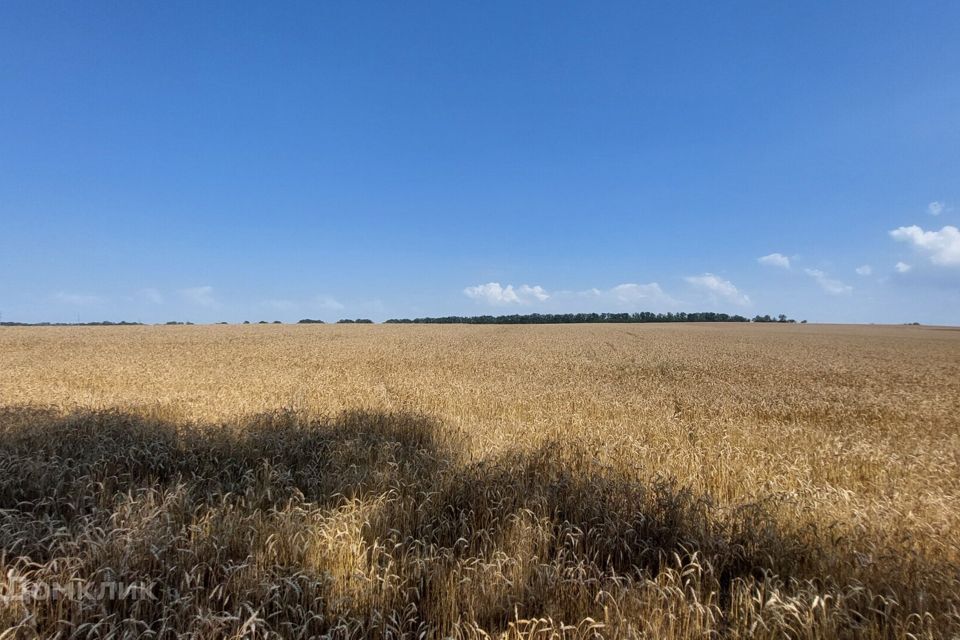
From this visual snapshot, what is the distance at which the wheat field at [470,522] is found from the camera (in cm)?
313

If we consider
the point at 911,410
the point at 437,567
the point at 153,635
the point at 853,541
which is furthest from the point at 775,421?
the point at 153,635

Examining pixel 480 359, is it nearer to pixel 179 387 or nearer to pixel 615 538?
Answer: pixel 179 387

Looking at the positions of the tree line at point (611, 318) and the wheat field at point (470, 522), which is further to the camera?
the tree line at point (611, 318)

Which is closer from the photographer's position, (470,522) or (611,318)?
(470,522)

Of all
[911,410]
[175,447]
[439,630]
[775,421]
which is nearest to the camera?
[439,630]

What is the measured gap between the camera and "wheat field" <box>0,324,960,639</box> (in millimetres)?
3131

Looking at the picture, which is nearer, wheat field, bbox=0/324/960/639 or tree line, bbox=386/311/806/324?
wheat field, bbox=0/324/960/639

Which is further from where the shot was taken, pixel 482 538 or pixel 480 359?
pixel 480 359

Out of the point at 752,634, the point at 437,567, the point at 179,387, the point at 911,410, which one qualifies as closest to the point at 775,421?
the point at 911,410

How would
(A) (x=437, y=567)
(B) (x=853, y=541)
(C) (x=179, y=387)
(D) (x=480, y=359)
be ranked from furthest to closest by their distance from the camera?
(D) (x=480, y=359) < (C) (x=179, y=387) < (B) (x=853, y=541) < (A) (x=437, y=567)

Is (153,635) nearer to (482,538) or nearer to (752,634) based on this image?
(482,538)

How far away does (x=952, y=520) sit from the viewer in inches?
Answer: 189

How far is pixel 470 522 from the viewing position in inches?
182

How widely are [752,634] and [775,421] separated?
8620mm
